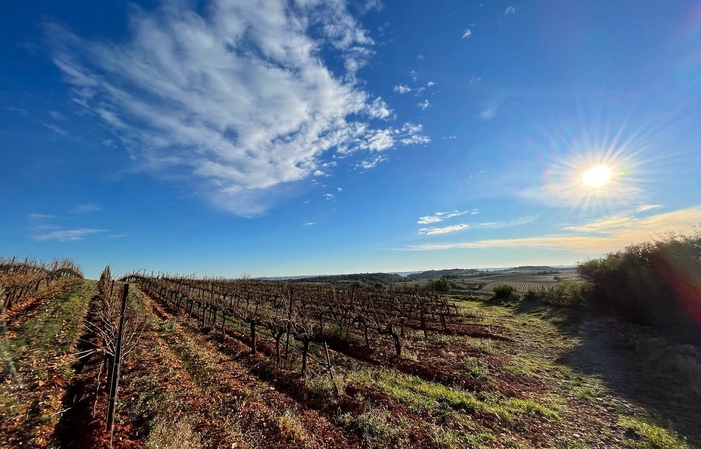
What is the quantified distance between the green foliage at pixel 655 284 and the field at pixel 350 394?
4143 mm

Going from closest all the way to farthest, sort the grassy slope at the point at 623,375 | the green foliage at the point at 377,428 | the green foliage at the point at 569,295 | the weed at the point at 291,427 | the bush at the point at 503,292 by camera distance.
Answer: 1. the green foliage at the point at 377,428
2. the weed at the point at 291,427
3. the grassy slope at the point at 623,375
4. the green foliage at the point at 569,295
5. the bush at the point at 503,292

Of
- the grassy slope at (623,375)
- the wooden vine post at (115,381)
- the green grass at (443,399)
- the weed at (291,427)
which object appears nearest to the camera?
the wooden vine post at (115,381)

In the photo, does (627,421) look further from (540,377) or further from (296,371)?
(296,371)

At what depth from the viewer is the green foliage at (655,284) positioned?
18281 millimetres

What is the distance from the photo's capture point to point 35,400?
9016 mm

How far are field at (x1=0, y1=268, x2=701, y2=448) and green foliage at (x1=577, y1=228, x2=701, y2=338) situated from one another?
4143 mm

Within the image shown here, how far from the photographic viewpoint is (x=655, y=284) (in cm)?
2080

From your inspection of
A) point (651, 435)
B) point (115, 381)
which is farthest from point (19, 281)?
point (651, 435)

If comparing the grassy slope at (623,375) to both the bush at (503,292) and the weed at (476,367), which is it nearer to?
the weed at (476,367)

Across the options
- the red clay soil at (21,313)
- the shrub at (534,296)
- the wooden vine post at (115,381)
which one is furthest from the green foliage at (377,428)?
the shrub at (534,296)

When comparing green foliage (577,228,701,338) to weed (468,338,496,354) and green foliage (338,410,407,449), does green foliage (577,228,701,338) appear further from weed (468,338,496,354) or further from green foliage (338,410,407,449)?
green foliage (338,410,407,449)

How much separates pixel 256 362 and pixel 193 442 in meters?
6.28

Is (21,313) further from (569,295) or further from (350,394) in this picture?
(569,295)

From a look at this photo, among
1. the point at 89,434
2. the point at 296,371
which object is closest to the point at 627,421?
the point at 296,371
